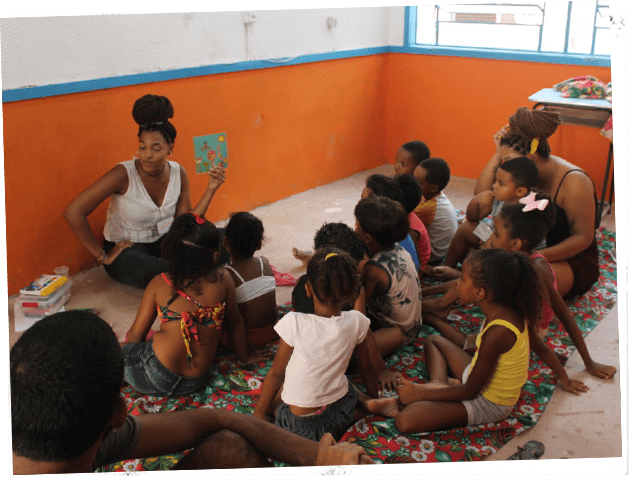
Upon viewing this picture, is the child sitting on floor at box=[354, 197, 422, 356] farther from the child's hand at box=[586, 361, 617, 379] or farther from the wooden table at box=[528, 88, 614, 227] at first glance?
the wooden table at box=[528, 88, 614, 227]

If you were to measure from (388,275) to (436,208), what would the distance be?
1.12m

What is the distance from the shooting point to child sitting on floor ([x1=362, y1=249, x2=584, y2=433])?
6.86 ft

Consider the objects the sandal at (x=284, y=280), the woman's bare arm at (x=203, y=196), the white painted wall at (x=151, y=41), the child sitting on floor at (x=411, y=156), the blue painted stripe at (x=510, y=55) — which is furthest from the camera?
the blue painted stripe at (x=510, y=55)

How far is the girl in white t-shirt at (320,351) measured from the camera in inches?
78.9

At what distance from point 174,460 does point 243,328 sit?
87 cm

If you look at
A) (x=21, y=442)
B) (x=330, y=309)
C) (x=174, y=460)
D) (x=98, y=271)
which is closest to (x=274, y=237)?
(x=98, y=271)

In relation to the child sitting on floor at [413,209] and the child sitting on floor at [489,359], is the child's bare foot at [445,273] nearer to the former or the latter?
the child sitting on floor at [413,209]

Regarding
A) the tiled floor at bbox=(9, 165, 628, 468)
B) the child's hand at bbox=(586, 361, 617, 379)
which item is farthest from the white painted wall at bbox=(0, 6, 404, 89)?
the child's hand at bbox=(586, 361, 617, 379)

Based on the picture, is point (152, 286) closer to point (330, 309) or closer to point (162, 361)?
point (162, 361)

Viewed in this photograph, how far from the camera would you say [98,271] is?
359 cm

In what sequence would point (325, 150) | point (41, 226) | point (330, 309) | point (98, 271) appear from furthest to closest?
point (325, 150) → point (98, 271) → point (41, 226) → point (330, 309)

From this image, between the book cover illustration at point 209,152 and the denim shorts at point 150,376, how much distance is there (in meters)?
1.72

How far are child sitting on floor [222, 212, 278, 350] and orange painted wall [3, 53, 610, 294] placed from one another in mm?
1263

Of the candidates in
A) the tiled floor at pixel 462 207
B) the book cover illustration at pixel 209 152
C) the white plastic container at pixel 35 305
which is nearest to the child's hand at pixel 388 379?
the tiled floor at pixel 462 207
